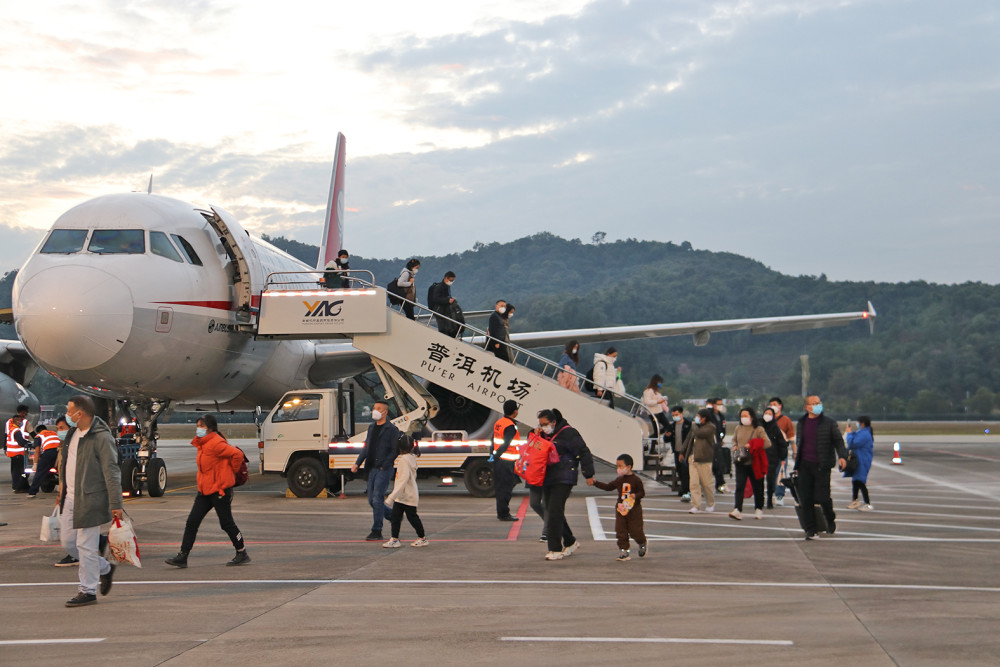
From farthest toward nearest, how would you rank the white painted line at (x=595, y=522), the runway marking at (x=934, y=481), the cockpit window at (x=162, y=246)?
the runway marking at (x=934, y=481) < the cockpit window at (x=162, y=246) < the white painted line at (x=595, y=522)

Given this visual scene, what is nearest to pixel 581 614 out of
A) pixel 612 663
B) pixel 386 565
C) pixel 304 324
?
pixel 612 663

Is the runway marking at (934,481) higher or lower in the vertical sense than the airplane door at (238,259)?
lower

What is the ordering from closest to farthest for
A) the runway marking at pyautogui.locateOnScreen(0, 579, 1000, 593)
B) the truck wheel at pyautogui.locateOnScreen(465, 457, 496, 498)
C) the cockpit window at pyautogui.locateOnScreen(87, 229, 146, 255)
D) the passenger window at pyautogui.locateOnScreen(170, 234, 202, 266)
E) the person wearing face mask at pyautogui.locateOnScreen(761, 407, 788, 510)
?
1. the runway marking at pyautogui.locateOnScreen(0, 579, 1000, 593)
2. the cockpit window at pyautogui.locateOnScreen(87, 229, 146, 255)
3. the person wearing face mask at pyautogui.locateOnScreen(761, 407, 788, 510)
4. the passenger window at pyautogui.locateOnScreen(170, 234, 202, 266)
5. the truck wheel at pyautogui.locateOnScreen(465, 457, 496, 498)

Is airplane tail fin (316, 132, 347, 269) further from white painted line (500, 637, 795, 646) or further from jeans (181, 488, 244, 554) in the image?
white painted line (500, 637, 795, 646)

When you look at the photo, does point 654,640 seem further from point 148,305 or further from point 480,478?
point 480,478

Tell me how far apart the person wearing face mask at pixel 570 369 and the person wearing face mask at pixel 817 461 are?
23.2ft

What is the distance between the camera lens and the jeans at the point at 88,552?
8.81 m

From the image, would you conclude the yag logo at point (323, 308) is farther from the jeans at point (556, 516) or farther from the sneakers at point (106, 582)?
the sneakers at point (106, 582)

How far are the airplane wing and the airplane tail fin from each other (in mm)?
7721

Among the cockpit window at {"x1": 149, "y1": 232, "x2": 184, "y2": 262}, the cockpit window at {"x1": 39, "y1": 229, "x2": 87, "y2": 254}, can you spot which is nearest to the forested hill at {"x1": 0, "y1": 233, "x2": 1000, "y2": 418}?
the cockpit window at {"x1": 149, "y1": 232, "x2": 184, "y2": 262}

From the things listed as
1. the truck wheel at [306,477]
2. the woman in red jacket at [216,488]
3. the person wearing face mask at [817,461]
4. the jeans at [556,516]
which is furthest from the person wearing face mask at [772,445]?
the woman in red jacket at [216,488]

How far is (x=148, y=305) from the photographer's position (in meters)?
16.8

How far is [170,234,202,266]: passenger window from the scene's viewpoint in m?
18.1

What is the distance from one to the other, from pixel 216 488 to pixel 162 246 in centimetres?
794
